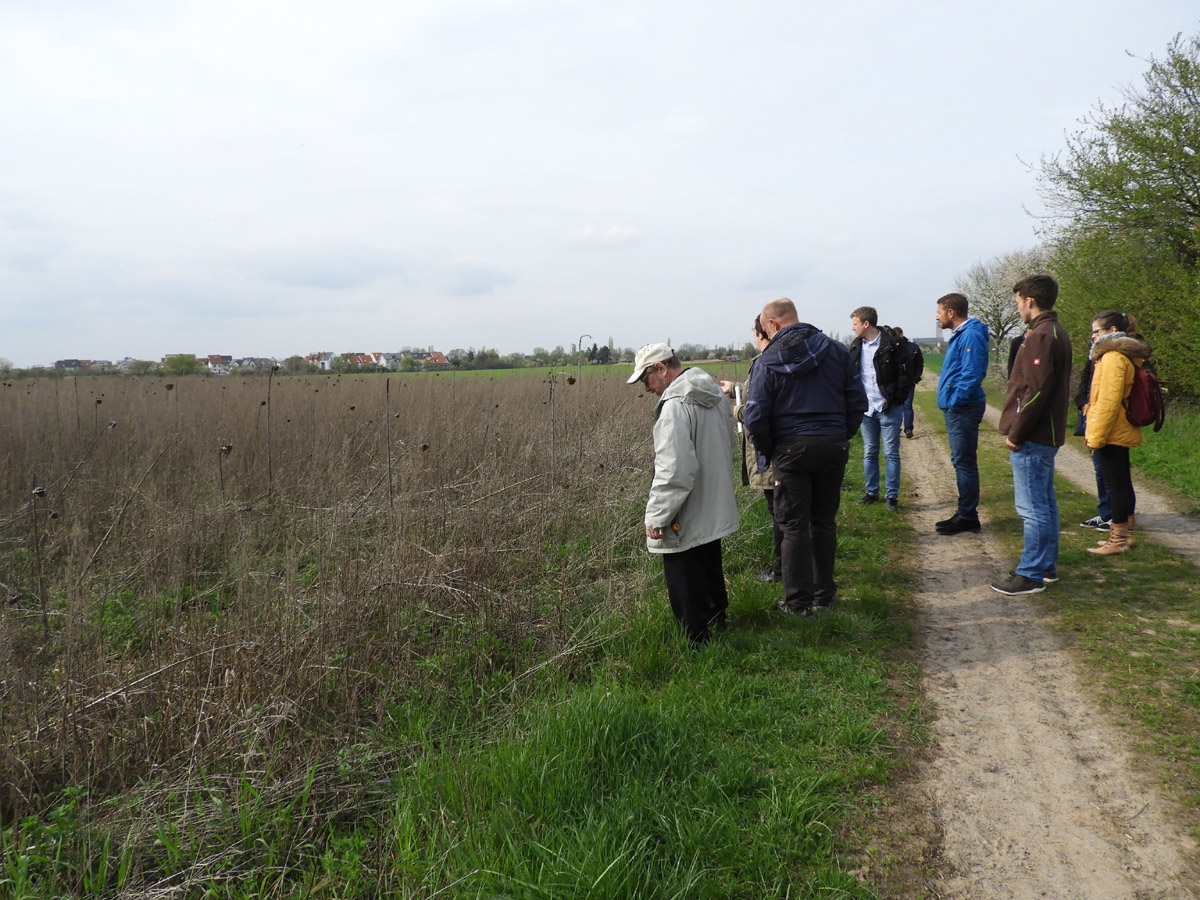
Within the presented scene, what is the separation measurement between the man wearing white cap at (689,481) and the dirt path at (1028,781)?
141 cm

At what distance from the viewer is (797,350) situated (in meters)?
4.49

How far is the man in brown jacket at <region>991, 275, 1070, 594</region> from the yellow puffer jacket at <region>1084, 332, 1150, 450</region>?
1011 millimetres

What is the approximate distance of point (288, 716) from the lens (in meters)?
3.17

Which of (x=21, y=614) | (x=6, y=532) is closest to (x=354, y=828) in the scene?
(x=21, y=614)

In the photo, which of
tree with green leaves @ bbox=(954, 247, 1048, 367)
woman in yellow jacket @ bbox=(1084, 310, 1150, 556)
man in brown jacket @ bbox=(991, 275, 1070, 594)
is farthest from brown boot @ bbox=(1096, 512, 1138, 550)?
tree with green leaves @ bbox=(954, 247, 1048, 367)

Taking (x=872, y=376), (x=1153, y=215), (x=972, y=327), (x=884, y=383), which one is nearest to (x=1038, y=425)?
(x=972, y=327)

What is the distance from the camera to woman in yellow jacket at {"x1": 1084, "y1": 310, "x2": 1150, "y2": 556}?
225 inches

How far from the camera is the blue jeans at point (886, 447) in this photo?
7473 mm

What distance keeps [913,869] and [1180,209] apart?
55.0 ft

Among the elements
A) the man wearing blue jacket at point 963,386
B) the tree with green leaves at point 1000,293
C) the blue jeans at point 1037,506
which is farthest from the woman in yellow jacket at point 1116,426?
the tree with green leaves at point 1000,293

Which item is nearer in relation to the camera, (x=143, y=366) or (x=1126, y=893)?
(x=1126, y=893)

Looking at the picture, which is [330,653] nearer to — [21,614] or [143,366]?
[21,614]

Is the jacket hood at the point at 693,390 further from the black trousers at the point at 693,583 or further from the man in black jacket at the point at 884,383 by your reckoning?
the man in black jacket at the point at 884,383

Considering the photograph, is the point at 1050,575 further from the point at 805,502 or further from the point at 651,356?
the point at 651,356
